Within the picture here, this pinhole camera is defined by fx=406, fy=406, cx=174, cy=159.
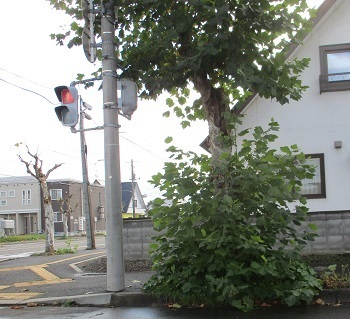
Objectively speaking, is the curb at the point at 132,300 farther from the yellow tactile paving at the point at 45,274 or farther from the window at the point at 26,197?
the window at the point at 26,197

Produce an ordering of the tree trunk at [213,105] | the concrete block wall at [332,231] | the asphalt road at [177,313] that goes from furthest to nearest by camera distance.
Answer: the concrete block wall at [332,231]
the tree trunk at [213,105]
the asphalt road at [177,313]

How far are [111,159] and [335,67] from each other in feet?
22.9

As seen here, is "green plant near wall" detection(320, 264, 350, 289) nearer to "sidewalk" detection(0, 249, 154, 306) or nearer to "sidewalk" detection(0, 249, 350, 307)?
"sidewalk" detection(0, 249, 350, 307)

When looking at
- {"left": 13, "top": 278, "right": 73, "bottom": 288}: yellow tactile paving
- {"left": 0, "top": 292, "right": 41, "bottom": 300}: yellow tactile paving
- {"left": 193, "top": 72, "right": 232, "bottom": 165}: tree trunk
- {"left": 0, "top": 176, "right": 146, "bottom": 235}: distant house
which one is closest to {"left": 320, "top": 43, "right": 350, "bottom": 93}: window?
{"left": 193, "top": 72, "right": 232, "bottom": 165}: tree trunk

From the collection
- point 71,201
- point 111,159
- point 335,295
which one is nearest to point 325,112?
point 335,295

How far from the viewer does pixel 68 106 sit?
264 inches

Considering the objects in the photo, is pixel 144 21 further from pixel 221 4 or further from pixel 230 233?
pixel 230 233

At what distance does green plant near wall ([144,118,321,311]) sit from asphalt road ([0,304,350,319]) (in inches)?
6.2

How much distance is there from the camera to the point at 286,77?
633cm

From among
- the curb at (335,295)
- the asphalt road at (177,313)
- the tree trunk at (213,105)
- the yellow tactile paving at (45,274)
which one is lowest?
the yellow tactile paving at (45,274)

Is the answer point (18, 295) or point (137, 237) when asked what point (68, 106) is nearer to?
point (18, 295)

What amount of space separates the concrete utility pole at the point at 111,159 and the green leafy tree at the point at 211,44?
33 centimetres

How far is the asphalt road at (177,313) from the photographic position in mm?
4980

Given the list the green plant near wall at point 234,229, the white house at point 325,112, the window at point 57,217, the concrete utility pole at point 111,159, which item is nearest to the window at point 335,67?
the white house at point 325,112
